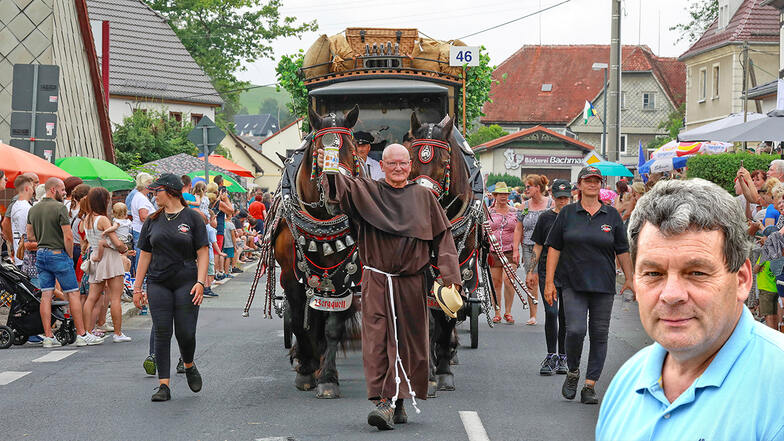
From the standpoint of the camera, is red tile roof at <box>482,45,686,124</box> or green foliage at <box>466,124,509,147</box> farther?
red tile roof at <box>482,45,686,124</box>

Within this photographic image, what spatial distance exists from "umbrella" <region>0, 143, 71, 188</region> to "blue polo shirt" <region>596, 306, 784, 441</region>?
12311 mm

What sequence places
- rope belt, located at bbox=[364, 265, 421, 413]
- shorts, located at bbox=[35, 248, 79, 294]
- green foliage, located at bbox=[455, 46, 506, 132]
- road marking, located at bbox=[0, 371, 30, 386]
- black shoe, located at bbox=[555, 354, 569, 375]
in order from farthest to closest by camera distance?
green foliage, located at bbox=[455, 46, 506, 132], shorts, located at bbox=[35, 248, 79, 294], black shoe, located at bbox=[555, 354, 569, 375], road marking, located at bbox=[0, 371, 30, 386], rope belt, located at bbox=[364, 265, 421, 413]

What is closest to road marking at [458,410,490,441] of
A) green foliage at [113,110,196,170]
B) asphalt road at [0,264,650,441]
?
asphalt road at [0,264,650,441]

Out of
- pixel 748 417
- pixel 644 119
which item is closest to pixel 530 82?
pixel 644 119

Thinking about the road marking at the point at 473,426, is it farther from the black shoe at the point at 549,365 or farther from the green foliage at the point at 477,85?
the green foliage at the point at 477,85

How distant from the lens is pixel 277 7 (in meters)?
51.9

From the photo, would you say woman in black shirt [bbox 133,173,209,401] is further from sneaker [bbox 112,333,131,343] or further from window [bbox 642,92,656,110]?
window [bbox 642,92,656,110]

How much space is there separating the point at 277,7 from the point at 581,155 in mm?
24531

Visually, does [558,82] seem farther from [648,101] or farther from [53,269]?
[53,269]

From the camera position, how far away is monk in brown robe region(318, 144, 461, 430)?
7852 mm

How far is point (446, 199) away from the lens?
9758mm

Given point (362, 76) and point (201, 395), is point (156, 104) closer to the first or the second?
point (362, 76)

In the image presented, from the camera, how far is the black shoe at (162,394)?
8953 mm

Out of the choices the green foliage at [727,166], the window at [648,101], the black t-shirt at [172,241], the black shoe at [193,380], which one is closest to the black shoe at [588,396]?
the black shoe at [193,380]
